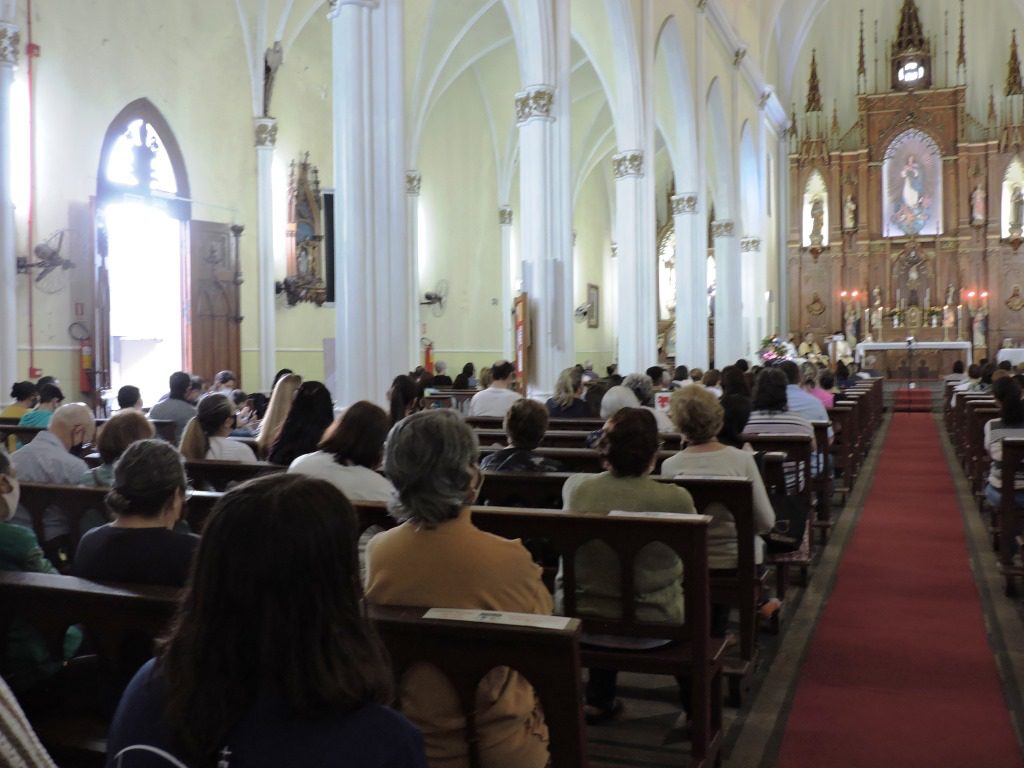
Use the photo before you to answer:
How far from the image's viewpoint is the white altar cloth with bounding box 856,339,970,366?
88.7ft

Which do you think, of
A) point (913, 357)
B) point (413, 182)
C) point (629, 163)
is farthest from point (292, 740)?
point (913, 357)

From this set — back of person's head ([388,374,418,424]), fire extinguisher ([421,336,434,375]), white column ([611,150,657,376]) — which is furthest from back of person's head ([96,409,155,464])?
fire extinguisher ([421,336,434,375])

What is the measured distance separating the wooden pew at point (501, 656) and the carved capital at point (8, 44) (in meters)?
11.7

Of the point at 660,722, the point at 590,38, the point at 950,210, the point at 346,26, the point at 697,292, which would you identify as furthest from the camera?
the point at 950,210

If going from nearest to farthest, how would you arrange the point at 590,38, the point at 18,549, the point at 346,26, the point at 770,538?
the point at 18,549 → the point at 770,538 → the point at 346,26 → the point at 590,38

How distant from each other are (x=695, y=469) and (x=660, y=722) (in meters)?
1.23

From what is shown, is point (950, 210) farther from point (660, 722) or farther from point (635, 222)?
point (660, 722)

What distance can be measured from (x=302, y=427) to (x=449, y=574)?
123 inches

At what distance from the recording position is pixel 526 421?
15.9ft

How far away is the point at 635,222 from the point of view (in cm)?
1705

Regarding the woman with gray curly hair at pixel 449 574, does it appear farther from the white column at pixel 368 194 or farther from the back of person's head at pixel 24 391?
the back of person's head at pixel 24 391

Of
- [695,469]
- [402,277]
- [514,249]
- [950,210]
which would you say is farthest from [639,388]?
[950,210]

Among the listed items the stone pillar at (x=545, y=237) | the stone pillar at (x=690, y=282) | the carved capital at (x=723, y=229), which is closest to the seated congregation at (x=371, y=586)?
the stone pillar at (x=545, y=237)

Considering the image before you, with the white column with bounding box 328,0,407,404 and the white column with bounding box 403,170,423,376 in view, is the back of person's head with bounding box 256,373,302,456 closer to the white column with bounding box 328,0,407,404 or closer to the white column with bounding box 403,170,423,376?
the white column with bounding box 328,0,407,404
